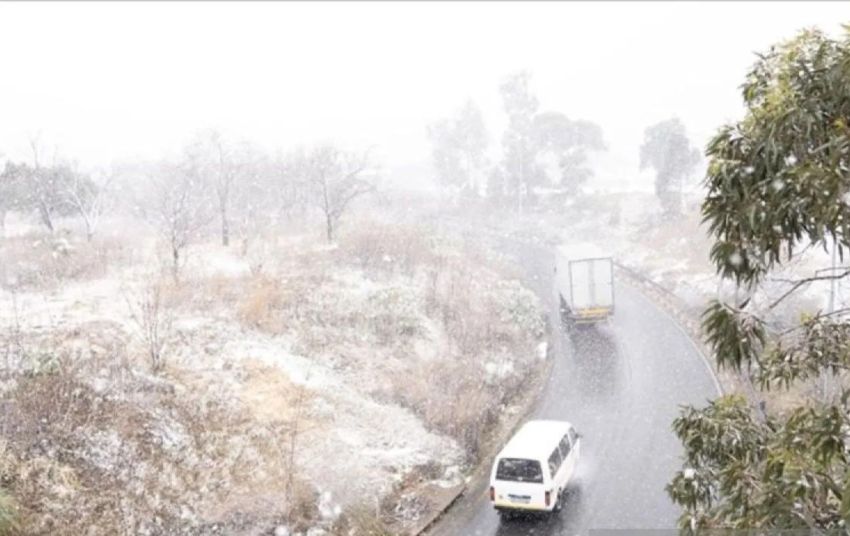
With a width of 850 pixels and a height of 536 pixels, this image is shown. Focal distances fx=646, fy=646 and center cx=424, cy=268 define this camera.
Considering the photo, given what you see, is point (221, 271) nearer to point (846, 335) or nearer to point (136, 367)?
point (136, 367)

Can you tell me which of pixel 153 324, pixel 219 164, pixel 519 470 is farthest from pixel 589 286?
pixel 219 164

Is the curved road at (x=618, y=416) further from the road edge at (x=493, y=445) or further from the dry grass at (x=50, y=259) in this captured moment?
the dry grass at (x=50, y=259)

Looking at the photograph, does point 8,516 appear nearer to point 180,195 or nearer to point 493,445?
point 493,445

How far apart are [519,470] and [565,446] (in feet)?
6.75

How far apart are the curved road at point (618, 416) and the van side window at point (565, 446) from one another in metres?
1.05

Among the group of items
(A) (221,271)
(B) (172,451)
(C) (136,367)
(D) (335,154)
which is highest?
(D) (335,154)

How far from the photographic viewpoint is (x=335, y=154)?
149 feet

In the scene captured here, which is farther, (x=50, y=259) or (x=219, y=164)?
(x=219, y=164)

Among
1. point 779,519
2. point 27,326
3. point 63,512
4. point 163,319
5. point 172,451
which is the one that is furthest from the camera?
point 163,319

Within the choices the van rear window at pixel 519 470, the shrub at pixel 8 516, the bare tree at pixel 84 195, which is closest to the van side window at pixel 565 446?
the van rear window at pixel 519 470

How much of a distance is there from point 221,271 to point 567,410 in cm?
1524

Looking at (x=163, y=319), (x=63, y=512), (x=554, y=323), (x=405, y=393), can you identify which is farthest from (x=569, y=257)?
(x=63, y=512)

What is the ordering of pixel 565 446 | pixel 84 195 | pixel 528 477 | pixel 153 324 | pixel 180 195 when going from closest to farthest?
1. pixel 528 477
2. pixel 565 446
3. pixel 153 324
4. pixel 180 195
5. pixel 84 195

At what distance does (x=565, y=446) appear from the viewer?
1619cm
